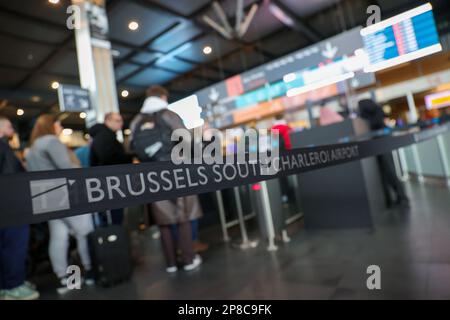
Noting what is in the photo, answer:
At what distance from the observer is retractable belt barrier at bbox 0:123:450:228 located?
1.69 ft

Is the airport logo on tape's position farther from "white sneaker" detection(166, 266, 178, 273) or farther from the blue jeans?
"white sneaker" detection(166, 266, 178, 273)

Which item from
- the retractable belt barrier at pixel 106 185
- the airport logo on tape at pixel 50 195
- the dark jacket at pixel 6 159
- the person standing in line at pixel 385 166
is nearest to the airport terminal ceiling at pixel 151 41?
the dark jacket at pixel 6 159

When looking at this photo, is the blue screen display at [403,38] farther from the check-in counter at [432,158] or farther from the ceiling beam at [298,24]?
the ceiling beam at [298,24]

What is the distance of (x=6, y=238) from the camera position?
1872mm

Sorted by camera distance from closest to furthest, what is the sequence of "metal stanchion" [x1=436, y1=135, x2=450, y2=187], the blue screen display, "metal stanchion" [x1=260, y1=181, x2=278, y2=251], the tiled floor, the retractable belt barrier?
the retractable belt barrier < the blue screen display < the tiled floor < "metal stanchion" [x1=260, y1=181, x2=278, y2=251] < "metal stanchion" [x1=436, y1=135, x2=450, y2=187]

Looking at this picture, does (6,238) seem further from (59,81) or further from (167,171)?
(167,171)

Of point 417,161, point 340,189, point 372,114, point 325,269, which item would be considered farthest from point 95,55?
point 417,161

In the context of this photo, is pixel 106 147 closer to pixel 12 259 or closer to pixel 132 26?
pixel 12 259

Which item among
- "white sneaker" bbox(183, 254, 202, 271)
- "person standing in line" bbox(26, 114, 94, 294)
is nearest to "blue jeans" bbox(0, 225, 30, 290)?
"person standing in line" bbox(26, 114, 94, 294)

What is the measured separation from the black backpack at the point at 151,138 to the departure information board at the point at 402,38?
1284mm

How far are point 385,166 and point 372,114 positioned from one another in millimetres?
573

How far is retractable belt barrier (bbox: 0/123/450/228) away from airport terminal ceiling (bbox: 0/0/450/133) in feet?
1.97
